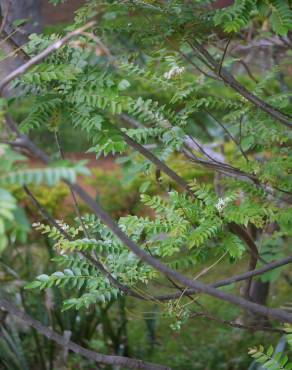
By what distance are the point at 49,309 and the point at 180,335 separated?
43.6 inches

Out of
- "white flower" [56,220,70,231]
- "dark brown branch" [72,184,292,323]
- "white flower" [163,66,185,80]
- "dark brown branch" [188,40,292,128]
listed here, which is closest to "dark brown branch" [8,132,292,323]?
"dark brown branch" [72,184,292,323]

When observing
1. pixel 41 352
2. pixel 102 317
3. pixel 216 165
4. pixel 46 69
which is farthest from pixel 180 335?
pixel 46 69

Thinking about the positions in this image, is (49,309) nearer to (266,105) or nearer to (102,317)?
(102,317)

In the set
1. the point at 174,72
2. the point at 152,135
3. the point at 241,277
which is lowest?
the point at 241,277

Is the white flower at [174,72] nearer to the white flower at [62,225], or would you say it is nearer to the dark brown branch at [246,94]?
the dark brown branch at [246,94]

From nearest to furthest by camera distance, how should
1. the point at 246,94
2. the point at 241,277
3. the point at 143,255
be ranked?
the point at 143,255
the point at 241,277
the point at 246,94

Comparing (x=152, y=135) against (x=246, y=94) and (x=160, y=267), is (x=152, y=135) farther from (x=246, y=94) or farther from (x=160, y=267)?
(x=160, y=267)

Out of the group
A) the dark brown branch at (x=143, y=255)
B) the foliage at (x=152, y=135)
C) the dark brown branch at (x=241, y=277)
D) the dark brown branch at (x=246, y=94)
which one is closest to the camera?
the dark brown branch at (x=143, y=255)

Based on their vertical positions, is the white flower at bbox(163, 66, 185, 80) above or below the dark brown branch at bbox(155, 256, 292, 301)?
above

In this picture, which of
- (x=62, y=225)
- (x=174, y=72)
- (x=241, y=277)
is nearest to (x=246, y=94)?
(x=174, y=72)

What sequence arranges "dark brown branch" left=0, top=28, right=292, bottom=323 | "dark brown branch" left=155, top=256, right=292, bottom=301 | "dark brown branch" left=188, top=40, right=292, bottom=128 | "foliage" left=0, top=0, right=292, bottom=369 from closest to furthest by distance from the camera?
"dark brown branch" left=0, top=28, right=292, bottom=323, "foliage" left=0, top=0, right=292, bottom=369, "dark brown branch" left=155, top=256, right=292, bottom=301, "dark brown branch" left=188, top=40, right=292, bottom=128

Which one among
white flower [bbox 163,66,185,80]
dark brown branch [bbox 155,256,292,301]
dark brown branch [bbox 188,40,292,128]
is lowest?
dark brown branch [bbox 155,256,292,301]

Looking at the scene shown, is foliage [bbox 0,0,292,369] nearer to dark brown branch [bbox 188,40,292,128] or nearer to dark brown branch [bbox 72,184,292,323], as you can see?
dark brown branch [bbox 188,40,292,128]

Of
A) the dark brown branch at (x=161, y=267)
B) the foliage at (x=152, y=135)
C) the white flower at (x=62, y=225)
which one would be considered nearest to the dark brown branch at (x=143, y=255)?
the dark brown branch at (x=161, y=267)
